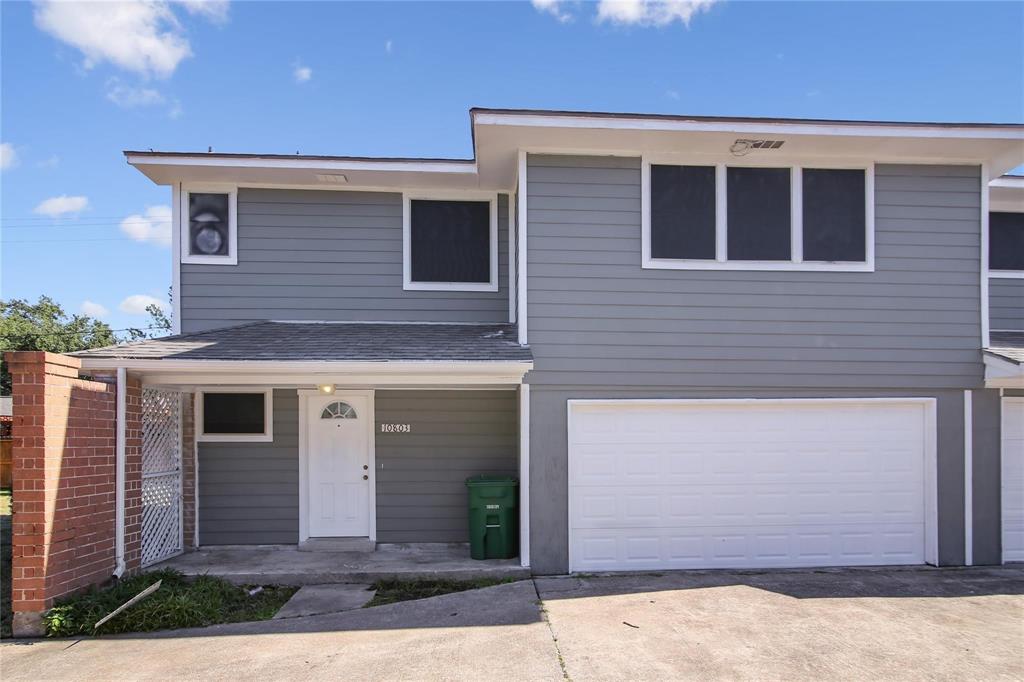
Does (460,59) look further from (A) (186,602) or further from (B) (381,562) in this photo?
(A) (186,602)

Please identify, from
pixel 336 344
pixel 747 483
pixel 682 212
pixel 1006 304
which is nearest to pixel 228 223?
pixel 336 344

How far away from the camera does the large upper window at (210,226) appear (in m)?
8.73

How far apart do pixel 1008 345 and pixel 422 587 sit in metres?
7.72

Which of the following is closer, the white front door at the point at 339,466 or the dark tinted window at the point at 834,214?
the dark tinted window at the point at 834,214

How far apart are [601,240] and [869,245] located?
10.5 ft

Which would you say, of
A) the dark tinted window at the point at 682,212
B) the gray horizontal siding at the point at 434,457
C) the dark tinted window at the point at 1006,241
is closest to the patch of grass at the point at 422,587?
the gray horizontal siding at the point at 434,457

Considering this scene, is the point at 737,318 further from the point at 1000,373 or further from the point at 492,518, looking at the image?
the point at 492,518

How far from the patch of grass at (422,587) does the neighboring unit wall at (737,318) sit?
1.99ft

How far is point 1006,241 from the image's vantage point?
9461mm

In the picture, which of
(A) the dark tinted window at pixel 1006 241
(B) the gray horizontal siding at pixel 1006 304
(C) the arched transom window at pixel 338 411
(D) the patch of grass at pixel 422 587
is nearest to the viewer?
(D) the patch of grass at pixel 422 587

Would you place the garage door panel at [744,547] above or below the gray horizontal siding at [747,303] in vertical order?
below

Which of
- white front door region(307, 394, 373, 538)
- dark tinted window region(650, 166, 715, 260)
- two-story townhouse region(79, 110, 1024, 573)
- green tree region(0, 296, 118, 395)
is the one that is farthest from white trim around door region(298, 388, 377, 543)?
green tree region(0, 296, 118, 395)

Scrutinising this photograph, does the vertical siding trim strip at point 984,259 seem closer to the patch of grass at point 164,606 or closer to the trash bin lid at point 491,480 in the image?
the trash bin lid at point 491,480

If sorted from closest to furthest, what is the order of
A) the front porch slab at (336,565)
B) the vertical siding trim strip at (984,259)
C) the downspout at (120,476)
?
1. the downspout at (120,476)
2. the front porch slab at (336,565)
3. the vertical siding trim strip at (984,259)
